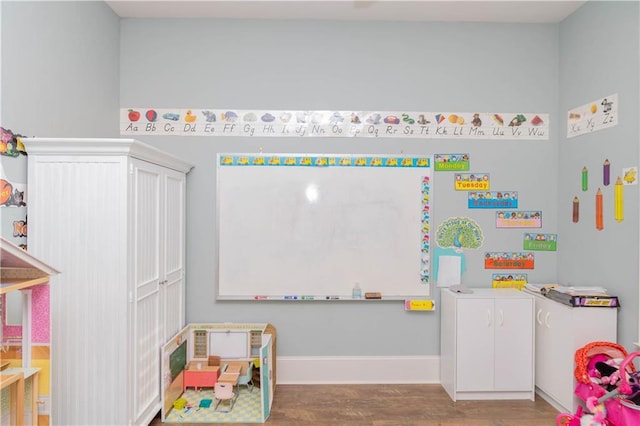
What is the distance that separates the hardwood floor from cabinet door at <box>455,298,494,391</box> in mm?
140

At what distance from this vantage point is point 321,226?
325 cm

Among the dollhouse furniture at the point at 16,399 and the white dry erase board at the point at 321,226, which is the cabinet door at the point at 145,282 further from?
the dollhouse furniture at the point at 16,399

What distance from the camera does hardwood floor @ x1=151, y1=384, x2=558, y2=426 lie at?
8.75 feet

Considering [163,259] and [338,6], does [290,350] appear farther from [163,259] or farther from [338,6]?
[338,6]

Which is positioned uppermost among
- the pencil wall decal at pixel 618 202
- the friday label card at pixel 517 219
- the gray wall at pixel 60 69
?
the gray wall at pixel 60 69

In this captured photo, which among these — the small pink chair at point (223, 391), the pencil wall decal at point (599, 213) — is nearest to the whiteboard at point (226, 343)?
the small pink chair at point (223, 391)

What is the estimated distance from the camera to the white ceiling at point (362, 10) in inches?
118

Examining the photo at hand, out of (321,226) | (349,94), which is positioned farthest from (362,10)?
(321,226)

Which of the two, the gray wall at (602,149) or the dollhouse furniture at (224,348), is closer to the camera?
the gray wall at (602,149)

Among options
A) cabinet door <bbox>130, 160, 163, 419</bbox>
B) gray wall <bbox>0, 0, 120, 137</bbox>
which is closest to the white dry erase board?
cabinet door <bbox>130, 160, 163, 419</bbox>

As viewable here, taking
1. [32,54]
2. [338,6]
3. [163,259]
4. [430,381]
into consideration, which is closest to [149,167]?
[163,259]

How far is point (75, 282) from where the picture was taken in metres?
2.20

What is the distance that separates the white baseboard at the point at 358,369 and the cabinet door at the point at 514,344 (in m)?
0.50

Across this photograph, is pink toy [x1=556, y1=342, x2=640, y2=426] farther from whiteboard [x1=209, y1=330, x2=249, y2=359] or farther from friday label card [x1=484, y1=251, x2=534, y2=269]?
whiteboard [x1=209, y1=330, x2=249, y2=359]
